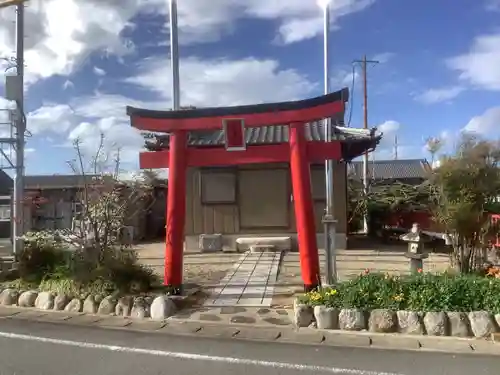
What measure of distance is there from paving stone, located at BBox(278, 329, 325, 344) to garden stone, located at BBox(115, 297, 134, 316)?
8.51ft

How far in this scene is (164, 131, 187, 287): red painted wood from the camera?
8766mm

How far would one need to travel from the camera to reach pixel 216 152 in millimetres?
9109

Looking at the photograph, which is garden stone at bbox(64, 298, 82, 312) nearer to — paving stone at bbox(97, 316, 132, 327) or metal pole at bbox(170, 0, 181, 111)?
paving stone at bbox(97, 316, 132, 327)

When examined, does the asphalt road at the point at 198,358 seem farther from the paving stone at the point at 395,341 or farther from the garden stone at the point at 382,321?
the garden stone at the point at 382,321

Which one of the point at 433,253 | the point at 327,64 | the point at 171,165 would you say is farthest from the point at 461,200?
the point at 433,253

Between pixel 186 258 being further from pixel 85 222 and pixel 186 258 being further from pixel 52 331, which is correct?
pixel 52 331

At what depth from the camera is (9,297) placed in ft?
28.8

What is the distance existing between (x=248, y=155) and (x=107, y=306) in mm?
3584

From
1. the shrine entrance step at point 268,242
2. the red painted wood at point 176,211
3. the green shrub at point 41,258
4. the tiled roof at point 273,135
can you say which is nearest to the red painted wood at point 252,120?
the red painted wood at point 176,211

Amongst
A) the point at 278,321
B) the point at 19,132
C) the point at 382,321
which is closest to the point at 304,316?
the point at 278,321

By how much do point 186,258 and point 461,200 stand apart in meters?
8.69

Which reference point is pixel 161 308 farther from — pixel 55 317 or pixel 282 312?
pixel 282 312

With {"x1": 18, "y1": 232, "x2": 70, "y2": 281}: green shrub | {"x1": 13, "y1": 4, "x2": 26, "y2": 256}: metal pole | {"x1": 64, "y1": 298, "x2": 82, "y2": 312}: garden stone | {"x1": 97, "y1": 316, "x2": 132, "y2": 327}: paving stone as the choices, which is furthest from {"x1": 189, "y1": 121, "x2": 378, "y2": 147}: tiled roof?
{"x1": 97, "y1": 316, "x2": 132, "y2": 327}: paving stone

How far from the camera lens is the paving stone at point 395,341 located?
19.7ft
